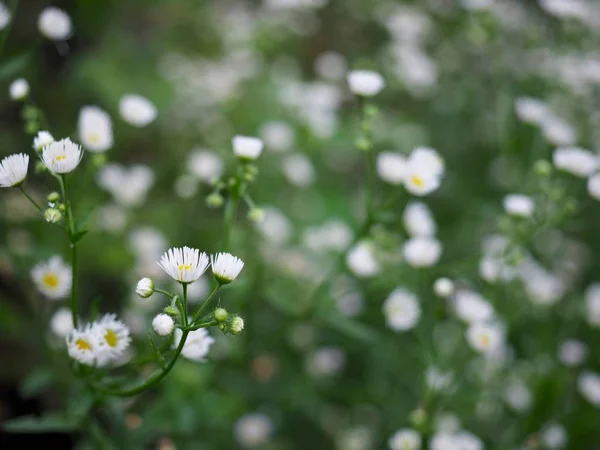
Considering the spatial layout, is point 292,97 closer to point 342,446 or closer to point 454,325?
point 454,325

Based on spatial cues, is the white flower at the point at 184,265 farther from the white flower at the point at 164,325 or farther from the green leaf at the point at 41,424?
the green leaf at the point at 41,424

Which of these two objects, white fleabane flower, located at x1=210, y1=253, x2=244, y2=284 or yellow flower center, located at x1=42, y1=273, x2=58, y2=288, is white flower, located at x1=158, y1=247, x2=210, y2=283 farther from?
yellow flower center, located at x1=42, y1=273, x2=58, y2=288

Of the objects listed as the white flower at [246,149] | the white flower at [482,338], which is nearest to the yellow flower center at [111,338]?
the white flower at [246,149]

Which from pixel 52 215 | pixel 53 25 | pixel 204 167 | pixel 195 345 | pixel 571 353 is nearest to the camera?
pixel 52 215

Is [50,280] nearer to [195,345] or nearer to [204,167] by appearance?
[195,345]

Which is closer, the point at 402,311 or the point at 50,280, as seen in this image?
the point at 50,280

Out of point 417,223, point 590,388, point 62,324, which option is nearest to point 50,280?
point 62,324

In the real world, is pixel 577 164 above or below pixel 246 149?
below
